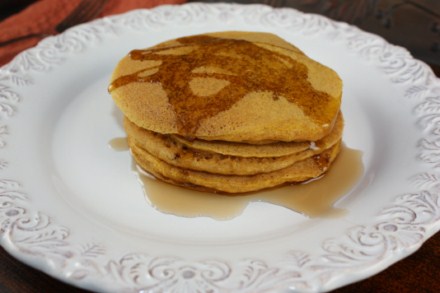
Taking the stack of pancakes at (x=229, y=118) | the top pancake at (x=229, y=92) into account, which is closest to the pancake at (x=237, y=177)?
the stack of pancakes at (x=229, y=118)

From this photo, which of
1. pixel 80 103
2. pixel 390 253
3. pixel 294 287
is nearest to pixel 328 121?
pixel 390 253

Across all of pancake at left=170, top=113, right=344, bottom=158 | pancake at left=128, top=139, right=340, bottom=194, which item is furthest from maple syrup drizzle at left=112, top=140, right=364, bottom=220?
pancake at left=170, top=113, right=344, bottom=158

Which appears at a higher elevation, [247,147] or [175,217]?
[247,147]

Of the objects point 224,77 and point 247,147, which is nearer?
point 247,147

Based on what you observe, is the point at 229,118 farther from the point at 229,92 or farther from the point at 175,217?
the point at 175,217

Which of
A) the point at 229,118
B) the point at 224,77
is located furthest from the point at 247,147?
the point at 224,77
